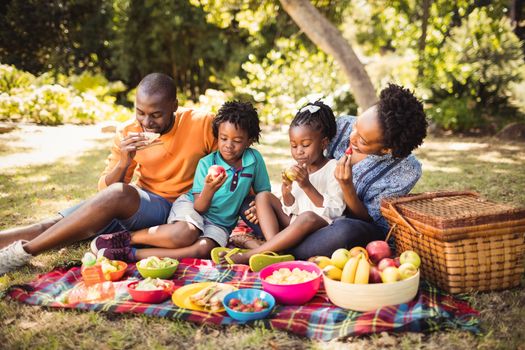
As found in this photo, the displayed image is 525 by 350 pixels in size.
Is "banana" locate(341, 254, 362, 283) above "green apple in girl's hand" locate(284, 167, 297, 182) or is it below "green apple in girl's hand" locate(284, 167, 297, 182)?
below

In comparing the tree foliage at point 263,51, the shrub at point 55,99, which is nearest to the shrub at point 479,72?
the tree foliage at point 263,51

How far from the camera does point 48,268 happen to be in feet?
11.2

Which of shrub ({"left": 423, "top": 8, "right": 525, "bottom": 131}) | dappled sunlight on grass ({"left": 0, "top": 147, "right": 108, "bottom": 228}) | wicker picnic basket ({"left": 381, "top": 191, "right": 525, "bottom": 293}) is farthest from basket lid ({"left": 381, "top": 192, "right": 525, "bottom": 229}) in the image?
shrub ({"left": 423, "top": 8, "right": 525, "bottom": 131})

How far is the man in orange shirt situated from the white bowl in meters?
1.59

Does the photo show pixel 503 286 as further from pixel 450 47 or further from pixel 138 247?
pixel 450 47

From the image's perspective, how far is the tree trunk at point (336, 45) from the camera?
7773 mm

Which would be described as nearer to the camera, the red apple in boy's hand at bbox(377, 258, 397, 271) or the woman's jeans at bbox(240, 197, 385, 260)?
the red apple in boy's hand at bbox(377, 258, 397, 271)

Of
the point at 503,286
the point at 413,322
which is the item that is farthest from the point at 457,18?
the point at 413,322

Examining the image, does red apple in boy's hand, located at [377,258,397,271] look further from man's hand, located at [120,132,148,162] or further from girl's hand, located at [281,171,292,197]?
man's hand, located at [120,132,148,162]

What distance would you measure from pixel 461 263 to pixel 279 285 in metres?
1.05

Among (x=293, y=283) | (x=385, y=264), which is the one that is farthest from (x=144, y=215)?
(x=385, y=264)

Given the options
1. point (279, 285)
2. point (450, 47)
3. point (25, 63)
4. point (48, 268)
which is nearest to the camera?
point (279, 285)

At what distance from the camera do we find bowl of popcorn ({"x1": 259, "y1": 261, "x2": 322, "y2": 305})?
105 inches

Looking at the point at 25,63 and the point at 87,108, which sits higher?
the point at 25,63
